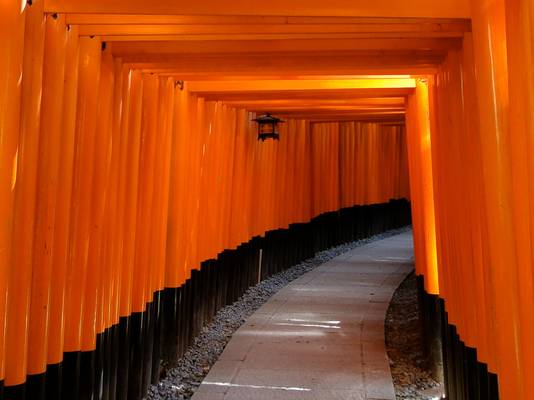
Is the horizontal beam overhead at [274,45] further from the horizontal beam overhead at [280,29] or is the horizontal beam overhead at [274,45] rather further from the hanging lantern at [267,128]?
the hanging lantern at [267,128]

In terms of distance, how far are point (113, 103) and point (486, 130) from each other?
2.40 m

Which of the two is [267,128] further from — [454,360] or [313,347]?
[454,360]

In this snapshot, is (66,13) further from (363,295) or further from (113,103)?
(363,295)

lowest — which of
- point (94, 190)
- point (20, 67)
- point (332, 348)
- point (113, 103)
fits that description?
point (332, 348)

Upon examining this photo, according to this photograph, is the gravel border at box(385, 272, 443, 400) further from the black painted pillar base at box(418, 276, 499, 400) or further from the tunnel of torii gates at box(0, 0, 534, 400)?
the tunnel of torii gates at box(0, 0, 534, 400)

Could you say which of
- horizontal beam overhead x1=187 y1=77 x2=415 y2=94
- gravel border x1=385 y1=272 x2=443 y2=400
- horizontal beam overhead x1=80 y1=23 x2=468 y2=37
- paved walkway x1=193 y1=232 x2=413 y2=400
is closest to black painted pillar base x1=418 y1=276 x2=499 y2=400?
gravel border x1=385 y1=272 x2=443 y2=400

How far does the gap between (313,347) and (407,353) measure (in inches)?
40.0

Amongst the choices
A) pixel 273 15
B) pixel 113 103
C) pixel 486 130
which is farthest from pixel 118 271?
pixel 486 130

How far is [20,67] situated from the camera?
2281 mm

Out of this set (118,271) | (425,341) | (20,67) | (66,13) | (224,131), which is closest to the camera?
(20,67)

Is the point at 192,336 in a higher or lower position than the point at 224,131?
lower

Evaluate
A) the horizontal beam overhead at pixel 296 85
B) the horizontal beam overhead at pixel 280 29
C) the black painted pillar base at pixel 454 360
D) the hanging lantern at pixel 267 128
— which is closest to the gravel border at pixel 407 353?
the black painted pillar base at pixel 454 360

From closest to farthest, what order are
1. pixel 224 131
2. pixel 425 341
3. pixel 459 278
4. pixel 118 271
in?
pixel 459 278 < pixel 118 271 < pixel 425 341 < pixel 224 131

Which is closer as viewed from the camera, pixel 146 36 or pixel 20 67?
pixel 20 67
